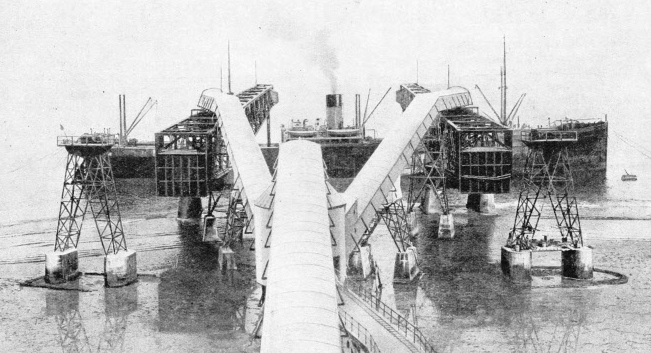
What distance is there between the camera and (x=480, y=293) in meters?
51.4

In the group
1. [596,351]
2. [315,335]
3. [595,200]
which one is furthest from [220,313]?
[595,200]

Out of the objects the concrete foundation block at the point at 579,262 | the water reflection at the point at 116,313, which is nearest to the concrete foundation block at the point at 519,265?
the concrete foundation block at the point at 579,262

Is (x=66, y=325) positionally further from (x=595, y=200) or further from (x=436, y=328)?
(x=595, y=200)

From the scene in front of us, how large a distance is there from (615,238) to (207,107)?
4389 centimetres

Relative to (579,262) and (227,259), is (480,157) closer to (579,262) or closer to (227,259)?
(579,262)

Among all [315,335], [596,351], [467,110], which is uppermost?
[467,110]

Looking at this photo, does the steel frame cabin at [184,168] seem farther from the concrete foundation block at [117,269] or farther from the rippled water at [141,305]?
the concrete foundation block at [117,269]

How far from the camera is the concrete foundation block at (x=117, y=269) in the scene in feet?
175

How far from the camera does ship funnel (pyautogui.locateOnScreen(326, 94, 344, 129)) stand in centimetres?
10400

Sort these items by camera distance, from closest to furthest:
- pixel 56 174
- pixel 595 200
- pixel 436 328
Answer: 1. pixel 436 328
2. pixel 595 200
3. pixel 56 174

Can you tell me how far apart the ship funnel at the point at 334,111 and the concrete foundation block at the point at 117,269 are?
5367 centimetres

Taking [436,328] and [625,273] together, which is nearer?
[436,328]

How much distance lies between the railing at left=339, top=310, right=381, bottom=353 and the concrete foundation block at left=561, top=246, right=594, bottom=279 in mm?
25194

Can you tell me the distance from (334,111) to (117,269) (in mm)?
60468
